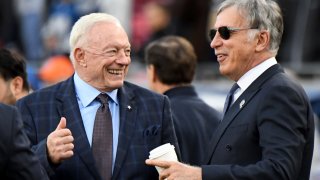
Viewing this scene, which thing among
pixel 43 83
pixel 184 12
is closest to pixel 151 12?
pixel 184 12

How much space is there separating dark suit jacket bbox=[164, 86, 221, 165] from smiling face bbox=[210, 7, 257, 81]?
1.36 meters

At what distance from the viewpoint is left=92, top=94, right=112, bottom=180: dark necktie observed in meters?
5.15

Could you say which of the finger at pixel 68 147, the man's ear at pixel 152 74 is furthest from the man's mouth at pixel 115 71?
the man's ear at pixel 152 74

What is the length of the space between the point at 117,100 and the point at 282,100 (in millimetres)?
1078

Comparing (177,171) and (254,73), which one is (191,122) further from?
(177,171)

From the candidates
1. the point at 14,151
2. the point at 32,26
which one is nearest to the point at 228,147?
the point at 14,151

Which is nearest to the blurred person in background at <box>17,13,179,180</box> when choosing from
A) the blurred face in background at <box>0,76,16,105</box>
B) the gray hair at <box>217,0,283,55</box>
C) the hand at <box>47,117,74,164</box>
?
the hand at <box>47,117,74,164</box>

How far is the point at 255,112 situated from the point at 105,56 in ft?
3.13

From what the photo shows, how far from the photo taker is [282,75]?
4.88m

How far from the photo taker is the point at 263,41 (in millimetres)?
4918

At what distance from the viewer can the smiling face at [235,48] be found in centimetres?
493

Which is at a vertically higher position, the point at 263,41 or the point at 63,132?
the point at 263,41

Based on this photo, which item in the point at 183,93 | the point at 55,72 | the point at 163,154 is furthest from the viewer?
the point at 55,72

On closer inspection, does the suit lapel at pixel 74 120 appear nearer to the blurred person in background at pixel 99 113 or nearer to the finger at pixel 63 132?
the blurred person in background at pixel 99 113
